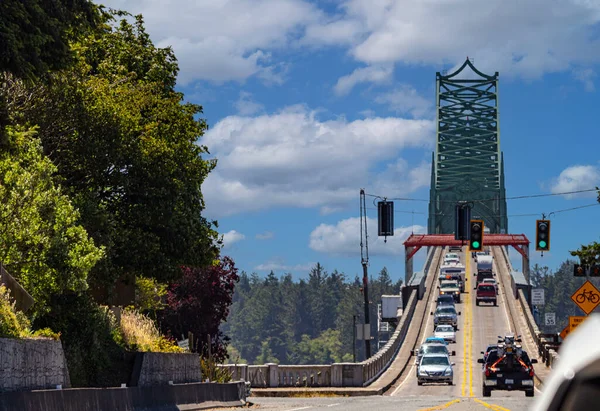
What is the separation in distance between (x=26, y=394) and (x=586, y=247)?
26.7 m

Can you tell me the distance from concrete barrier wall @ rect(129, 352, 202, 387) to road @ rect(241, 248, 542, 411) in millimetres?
2123

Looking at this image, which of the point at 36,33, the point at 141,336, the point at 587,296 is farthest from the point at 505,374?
the point at 36,33

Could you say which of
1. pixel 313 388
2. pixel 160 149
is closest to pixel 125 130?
pixel 160 149

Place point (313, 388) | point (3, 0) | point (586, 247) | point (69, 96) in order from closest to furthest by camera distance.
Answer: point (3, 0) → point (69, 96) → point (586, 247) → point (313, 388)

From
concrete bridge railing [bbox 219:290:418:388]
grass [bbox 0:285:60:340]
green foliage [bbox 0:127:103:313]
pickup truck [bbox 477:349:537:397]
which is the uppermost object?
green foliage [bbox 0:127:103:313]

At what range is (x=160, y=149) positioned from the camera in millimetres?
30938

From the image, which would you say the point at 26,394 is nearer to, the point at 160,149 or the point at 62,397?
the point at 62,397

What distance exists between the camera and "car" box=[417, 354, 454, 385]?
49844 mm

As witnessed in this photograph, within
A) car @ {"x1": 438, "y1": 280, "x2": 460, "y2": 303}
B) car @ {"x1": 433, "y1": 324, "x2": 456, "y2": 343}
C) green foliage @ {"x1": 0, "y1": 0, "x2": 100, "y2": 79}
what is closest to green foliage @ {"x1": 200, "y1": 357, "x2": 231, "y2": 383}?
green foliage @ {"x1": 0, "y1": 0, "x2": 100, "y2": 79}

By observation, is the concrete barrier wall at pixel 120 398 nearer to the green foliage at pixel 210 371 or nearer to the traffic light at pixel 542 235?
the green foliage at pixel 210 371

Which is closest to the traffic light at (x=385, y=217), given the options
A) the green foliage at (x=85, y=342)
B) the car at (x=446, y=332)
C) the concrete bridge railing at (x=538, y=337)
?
the concrete bridge railing at (x=538, y=337)

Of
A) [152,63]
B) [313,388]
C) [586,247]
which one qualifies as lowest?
[313,388]

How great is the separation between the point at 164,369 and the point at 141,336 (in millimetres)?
2781

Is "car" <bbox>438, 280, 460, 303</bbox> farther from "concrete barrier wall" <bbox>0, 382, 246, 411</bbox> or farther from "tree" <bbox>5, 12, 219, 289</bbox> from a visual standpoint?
"concrete barrier wall" <bbox>0, 382, 246, 411</bbox>
